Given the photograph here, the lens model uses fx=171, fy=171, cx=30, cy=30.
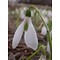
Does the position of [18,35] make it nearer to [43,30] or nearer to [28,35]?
[28,35]

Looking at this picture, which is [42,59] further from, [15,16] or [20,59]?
[15,16]

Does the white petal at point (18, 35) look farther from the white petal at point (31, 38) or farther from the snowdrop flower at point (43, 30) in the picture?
the snowdrop flower at point (43, 30)

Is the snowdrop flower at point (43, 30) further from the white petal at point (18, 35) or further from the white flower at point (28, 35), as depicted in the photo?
the white petal at point (18, 35)

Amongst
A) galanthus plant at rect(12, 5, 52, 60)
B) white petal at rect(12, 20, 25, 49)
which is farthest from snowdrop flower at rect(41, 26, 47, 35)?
white petal at rect(12, 20, 25, 49)

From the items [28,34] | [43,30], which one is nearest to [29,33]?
[28,34]

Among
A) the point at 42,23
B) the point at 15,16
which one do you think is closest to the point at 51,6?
the point at 42,23

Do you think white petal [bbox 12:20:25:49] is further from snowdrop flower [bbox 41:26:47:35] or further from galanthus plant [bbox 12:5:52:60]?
snowdrop flower [bbox 41:26:47:35]

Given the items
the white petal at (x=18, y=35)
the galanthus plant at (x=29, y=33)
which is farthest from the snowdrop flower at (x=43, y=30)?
the white petal at (x=18, y=35)
